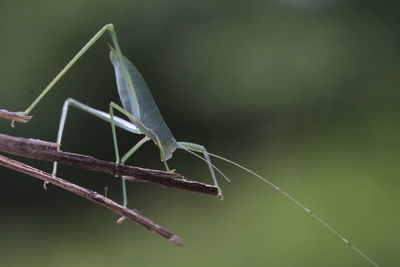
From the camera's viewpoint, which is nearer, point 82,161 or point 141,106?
point 82,161

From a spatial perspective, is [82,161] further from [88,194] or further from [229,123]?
[229,123]

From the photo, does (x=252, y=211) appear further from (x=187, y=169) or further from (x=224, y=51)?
(x=224, y=51)

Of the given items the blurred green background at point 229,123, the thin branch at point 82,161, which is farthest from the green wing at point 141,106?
the blurred green background at point 229,123

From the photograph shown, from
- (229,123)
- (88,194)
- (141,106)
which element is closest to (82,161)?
(88,194)

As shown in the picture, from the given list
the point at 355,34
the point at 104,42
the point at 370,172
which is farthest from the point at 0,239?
the point at 355,34

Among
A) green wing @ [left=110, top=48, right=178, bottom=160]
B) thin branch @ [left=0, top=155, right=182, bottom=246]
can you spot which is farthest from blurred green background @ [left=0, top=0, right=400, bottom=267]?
thin branch @ [left=0, top=155, right=182, bottom=246]

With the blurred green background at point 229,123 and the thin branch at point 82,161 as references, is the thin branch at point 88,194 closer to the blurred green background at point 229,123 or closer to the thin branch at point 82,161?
the thin branch at point 82,161
